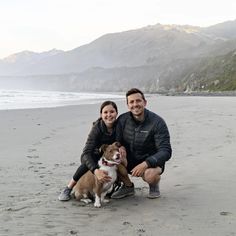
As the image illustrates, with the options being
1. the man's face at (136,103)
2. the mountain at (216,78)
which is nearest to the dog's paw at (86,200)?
the man's face at (136,103)

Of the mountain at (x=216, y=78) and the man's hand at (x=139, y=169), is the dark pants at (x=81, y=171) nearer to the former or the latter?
the man's hand at (x=139, y=169)

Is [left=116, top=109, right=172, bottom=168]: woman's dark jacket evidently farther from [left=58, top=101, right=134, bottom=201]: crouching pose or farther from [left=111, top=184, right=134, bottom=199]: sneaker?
[left=111, top=184, right=134, bottom=199]: sneaker

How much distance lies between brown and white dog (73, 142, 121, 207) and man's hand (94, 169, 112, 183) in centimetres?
5

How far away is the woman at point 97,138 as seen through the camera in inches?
205

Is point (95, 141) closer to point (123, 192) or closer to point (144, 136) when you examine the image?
point (144, 136)

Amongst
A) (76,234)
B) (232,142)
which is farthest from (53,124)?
(76,234)

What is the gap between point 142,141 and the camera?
5.38m

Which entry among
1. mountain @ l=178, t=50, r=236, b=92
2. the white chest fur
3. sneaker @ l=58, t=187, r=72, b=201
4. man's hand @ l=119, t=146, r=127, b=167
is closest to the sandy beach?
sneaker @ l=58, t=187, r=72, b=201

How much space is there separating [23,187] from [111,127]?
167 centimetres

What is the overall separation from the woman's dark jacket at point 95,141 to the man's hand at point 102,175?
0.22m

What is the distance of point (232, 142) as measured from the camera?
9.29 m

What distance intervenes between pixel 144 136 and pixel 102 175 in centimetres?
81

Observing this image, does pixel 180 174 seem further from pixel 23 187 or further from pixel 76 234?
pixel 76 234

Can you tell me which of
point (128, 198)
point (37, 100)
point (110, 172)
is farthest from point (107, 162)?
point (37, 100)
